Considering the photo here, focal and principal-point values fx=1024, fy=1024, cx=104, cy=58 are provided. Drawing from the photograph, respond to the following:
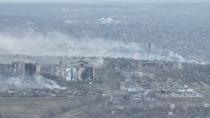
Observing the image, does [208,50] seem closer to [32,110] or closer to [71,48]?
[71,48]

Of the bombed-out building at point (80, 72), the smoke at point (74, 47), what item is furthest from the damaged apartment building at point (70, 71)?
the smoke at point (74, 47)

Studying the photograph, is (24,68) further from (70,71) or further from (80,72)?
(80,72)

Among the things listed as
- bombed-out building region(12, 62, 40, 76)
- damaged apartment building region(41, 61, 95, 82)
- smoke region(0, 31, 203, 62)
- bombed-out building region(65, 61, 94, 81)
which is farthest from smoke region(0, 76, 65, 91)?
smoke region(0, 31, 203, 62)

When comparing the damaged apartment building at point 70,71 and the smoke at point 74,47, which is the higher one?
the smoke at point 74,47

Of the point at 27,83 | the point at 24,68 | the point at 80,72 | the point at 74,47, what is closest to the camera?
the point at 27,83

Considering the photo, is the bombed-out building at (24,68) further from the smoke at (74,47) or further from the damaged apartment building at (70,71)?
the smoke at (74,47)

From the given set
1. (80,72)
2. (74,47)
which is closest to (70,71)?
(80,72)
